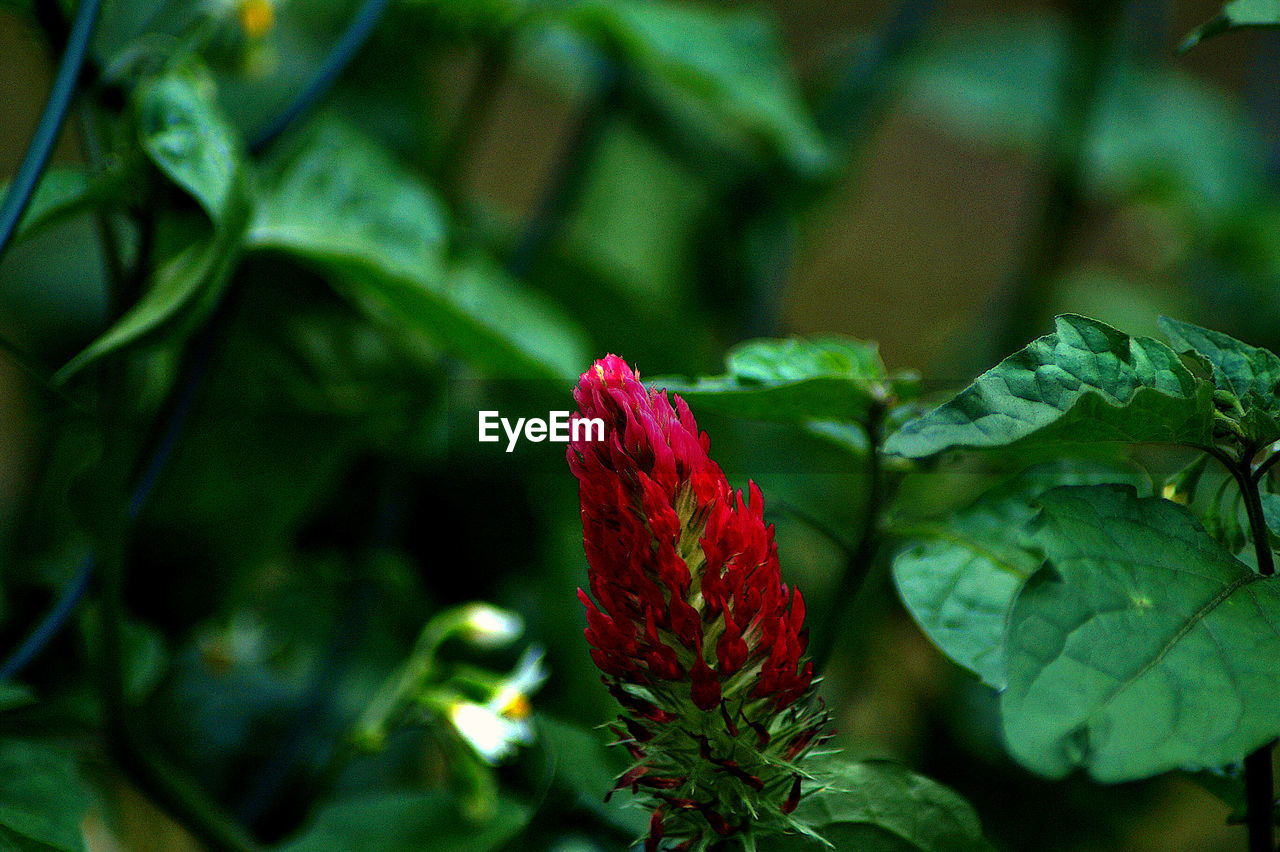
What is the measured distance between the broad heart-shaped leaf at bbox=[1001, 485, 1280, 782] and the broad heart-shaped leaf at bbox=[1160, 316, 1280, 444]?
0.03 m

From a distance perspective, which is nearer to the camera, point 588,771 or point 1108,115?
point 588,771

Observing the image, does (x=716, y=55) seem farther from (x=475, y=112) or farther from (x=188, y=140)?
(x=188, y=140)

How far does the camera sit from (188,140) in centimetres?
31

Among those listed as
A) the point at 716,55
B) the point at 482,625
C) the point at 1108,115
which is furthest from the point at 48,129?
the point at 1108,115

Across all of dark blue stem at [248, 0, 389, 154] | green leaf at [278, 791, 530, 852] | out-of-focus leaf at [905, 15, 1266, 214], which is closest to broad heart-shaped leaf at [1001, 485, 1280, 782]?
green leaf at [278, 791, 530, 852]

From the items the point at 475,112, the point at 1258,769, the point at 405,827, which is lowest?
the point at 405,827

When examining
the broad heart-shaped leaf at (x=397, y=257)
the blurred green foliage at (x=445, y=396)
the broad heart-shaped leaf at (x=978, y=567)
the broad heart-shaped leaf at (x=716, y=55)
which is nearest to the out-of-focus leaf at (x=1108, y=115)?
the blurred green foliage at (x=445, y=396)

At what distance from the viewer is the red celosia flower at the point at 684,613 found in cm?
20

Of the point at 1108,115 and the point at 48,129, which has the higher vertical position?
the point at 1108,115

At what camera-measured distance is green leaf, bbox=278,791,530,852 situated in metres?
0.36

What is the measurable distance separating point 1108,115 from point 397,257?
949 mm

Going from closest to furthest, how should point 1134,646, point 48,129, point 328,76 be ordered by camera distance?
1. point 1134,646
2. point 48,129
3. point 328,76

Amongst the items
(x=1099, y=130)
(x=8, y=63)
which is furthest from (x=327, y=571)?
(x=1099, y=130)

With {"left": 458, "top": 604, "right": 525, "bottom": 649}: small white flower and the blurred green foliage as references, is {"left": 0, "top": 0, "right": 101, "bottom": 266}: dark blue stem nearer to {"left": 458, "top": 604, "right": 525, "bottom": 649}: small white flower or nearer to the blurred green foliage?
the blurred green foliage
